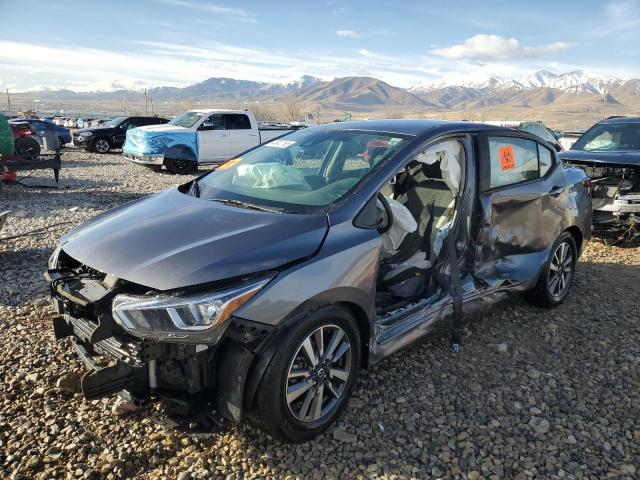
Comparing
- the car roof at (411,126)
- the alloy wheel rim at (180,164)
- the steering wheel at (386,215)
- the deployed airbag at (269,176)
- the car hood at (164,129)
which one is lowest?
the alloy wheel rim at (180,164)

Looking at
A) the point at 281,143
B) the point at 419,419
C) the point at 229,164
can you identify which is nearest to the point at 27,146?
the point at 229,164

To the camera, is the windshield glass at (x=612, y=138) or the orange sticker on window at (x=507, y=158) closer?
the orange sticker on window at (x=507, y=158)

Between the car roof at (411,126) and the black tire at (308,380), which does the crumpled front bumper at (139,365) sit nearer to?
the black tire at (308,380)

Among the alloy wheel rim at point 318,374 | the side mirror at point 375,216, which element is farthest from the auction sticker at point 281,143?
the alloy wheel rim at point 318,374

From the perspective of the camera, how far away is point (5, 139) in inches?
411

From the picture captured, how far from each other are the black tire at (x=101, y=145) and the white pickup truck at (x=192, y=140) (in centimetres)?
610

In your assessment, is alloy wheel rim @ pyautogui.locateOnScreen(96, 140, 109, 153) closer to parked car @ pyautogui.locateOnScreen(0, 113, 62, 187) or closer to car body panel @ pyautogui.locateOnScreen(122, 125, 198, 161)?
car body panel @ pyautogui.locateOnScreen(122, 125, 198, 161)

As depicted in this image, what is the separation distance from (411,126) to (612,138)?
6223 mm

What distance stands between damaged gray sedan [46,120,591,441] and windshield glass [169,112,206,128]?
1155 centimetres

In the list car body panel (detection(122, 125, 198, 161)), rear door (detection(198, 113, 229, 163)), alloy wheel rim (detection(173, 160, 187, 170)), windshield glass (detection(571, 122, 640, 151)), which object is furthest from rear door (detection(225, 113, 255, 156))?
windshield glass (detection(571, 122, 640, 151))

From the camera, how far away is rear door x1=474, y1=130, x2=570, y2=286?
3951 mm

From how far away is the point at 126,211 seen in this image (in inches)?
133

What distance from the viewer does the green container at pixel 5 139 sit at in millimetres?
10375

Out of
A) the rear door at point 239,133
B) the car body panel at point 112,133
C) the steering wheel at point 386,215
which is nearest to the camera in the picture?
the steering wheel at point 386,215
